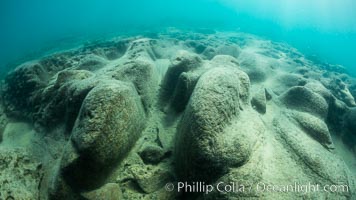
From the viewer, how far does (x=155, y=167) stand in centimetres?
451

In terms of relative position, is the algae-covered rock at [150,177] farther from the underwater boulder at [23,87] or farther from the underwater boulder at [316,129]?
the underwater boulder at [23,87]

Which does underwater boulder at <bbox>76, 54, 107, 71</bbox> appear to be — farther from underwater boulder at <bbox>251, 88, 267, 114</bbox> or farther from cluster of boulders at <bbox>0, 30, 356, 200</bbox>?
underwater boulder at <bbox>251, 88, 267, 114</bbox>

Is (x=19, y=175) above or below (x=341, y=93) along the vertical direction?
above

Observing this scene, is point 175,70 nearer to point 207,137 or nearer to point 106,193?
point 207,137

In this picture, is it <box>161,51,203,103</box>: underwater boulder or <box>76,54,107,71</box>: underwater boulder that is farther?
<box>76,54,107,71</box>: underwater boulder

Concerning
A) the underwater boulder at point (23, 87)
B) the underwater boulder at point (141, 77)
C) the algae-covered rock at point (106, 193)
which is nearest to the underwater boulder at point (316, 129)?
the underwater boulder at point (141, 77)

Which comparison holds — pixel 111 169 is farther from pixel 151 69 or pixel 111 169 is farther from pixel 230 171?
pixel 151 69

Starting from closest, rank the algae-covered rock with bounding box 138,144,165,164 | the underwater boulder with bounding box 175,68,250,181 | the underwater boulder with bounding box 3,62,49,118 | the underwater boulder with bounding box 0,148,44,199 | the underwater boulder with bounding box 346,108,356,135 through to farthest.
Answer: the underwater boulder with bounding box 175,68,250,181 < the underwater boulder with bounding box 0,148,44,199 < the algae-covered rock with bounding box 138,144,165,164 < the underwater boulder with bounding box 346,108,356,135 < the underwater boulder with bounding box 3,62,49,118

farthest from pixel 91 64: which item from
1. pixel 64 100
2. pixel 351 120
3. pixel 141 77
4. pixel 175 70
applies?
pixel 351 120

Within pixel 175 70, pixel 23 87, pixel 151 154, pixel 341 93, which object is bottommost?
pixel 341 93

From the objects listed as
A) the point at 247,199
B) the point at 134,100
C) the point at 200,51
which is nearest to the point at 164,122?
the point at 134,100

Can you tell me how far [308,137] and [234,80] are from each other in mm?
2520

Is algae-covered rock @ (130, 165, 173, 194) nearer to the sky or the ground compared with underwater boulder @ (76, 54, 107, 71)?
nearer to the ground

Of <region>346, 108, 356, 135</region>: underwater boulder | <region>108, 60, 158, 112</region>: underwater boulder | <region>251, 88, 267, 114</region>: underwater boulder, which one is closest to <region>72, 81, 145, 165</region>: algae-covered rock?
<region>108, 60, 158, 112</region>: underwater boulder
